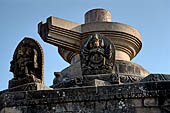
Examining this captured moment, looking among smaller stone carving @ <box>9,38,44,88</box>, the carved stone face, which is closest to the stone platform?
smaller stone carving @ <box>9,38,44,88</box>

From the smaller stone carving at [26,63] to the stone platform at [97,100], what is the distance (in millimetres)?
1140

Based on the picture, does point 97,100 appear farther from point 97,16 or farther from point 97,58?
point 97,16

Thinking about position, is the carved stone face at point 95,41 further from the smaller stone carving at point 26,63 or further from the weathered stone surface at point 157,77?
the weathered stone surface at point 157,77

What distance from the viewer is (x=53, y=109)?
11297 mm

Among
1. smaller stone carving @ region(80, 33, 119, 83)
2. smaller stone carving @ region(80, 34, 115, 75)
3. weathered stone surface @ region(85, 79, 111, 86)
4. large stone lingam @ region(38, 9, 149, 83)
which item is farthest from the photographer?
large stone lingam @ region(38, 9, 149, 83)

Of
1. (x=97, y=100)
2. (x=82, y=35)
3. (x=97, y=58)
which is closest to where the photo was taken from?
(x=97, y=100)

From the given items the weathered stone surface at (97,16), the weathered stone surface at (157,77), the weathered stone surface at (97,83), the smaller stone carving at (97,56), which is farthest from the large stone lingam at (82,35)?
the weathered stone surface at (97,83)

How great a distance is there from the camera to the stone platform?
10891 millimetres

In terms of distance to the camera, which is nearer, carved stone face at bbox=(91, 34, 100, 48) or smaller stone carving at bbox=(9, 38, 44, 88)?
smaller stone carving at bbox=(9, 38, 44, 88)

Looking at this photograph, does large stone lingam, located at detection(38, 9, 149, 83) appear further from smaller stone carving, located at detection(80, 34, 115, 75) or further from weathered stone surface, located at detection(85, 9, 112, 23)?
smaller stone carving, located at detection(80, 34, 115, 75)

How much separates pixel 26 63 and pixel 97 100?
310 centimetres

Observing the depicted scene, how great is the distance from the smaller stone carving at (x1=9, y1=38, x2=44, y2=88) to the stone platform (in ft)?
3.74

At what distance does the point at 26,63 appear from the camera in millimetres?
13125

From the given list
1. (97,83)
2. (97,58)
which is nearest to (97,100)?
(97,83)
